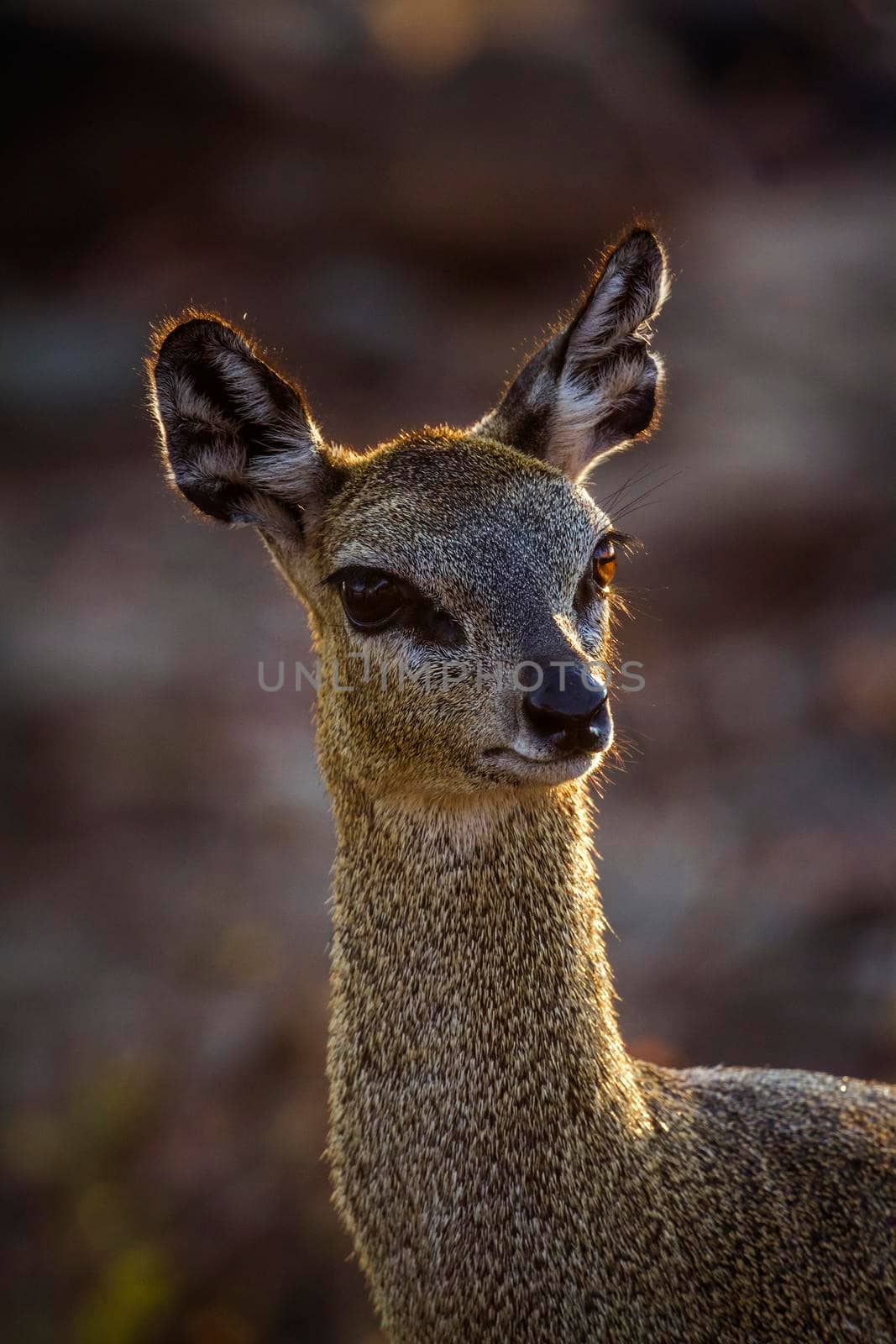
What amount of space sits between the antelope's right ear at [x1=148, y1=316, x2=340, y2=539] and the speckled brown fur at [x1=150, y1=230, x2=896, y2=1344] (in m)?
0.01

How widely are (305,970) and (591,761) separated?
6.04 m

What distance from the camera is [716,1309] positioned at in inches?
130

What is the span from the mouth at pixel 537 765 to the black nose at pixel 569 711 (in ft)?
0.14

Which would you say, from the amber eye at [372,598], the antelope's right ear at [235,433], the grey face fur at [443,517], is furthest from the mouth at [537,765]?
the antelope's right ear at [235,433]

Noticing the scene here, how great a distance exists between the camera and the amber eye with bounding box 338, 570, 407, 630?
3.71 meters

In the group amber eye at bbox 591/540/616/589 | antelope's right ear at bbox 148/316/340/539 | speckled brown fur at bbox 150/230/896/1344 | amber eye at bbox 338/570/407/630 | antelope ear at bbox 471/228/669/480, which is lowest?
speckled brown fur at bbox 150/230/896/1344

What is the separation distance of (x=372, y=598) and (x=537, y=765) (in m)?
0.80

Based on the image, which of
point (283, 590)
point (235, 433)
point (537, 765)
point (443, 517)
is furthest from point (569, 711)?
point (283, 590)

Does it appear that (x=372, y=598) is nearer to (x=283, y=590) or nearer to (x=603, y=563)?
(x=603, y=563)

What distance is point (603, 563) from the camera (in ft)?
12.8

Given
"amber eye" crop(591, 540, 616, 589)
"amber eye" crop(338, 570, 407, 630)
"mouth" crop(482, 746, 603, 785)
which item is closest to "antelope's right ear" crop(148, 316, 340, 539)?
"amber eye" crop(338, 570, 407, 630)

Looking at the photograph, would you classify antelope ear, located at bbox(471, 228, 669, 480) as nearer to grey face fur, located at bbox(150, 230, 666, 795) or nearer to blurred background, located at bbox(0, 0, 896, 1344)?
grey face fur, located at bbox(150, 230, 666, 795)

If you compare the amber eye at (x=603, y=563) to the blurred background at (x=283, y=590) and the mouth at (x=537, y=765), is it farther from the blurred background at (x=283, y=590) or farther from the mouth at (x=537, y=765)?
the blurred background at (x=283, y=590)

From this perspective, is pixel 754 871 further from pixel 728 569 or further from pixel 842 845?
pixel 728 569
